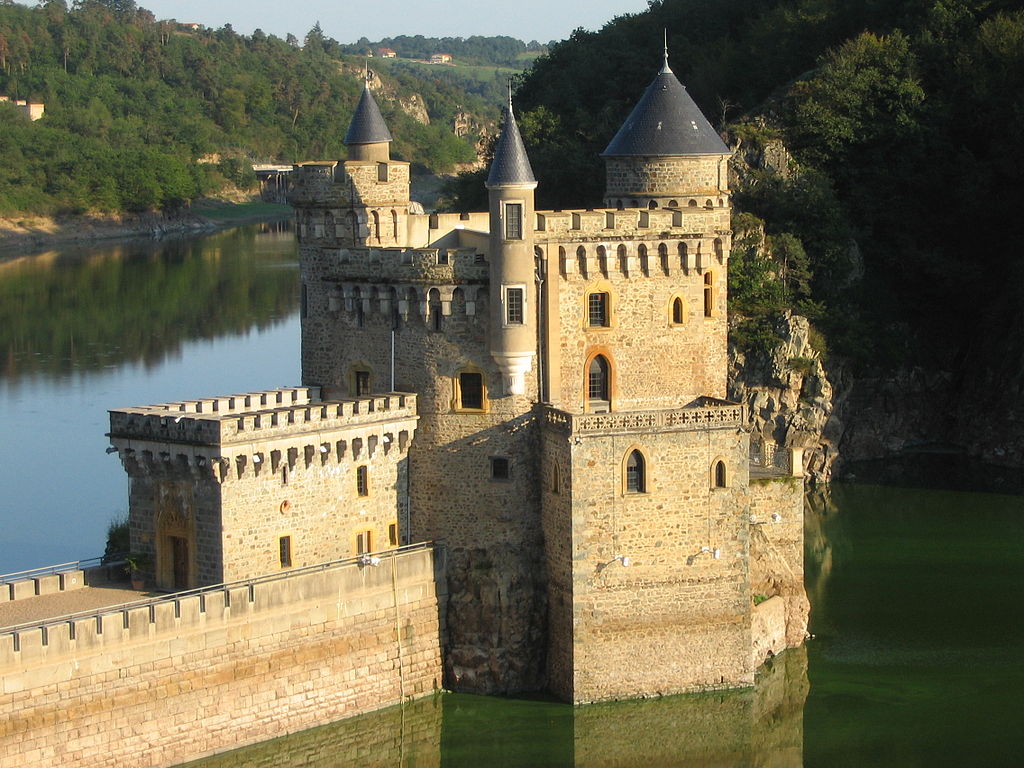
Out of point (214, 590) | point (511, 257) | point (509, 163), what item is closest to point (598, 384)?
point (511, 257)

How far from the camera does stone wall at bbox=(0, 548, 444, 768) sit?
35.4 meters

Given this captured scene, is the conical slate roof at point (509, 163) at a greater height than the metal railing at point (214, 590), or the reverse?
the conical slate roof at point (509, 163)

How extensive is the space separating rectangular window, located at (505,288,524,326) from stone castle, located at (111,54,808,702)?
38 mm

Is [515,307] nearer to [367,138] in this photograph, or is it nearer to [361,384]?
[361,384]

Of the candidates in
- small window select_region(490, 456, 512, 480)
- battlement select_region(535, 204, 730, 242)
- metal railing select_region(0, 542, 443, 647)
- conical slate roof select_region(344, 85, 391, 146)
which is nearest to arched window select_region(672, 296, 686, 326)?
battlement select_region(535, 204, 730, 242)

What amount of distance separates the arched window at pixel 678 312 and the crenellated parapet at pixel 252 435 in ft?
18.0

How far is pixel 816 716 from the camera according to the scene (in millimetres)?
→ 41375

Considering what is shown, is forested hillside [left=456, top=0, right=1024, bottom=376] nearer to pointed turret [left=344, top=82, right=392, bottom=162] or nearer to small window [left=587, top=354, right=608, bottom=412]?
small window [left=587, top=354, right=608, bottom=412]

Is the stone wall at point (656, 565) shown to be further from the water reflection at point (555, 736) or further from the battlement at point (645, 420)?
the water reflection at point (555, 736)

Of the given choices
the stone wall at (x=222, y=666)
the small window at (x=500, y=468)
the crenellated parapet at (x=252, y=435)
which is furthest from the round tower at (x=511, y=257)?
the stone wall at (x=222, y=666)

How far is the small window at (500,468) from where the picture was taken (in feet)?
136

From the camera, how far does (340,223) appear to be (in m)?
43.4

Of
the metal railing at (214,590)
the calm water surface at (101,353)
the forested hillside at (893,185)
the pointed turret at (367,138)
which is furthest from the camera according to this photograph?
the forested hillside at (893,185)

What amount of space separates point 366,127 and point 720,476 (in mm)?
10191
